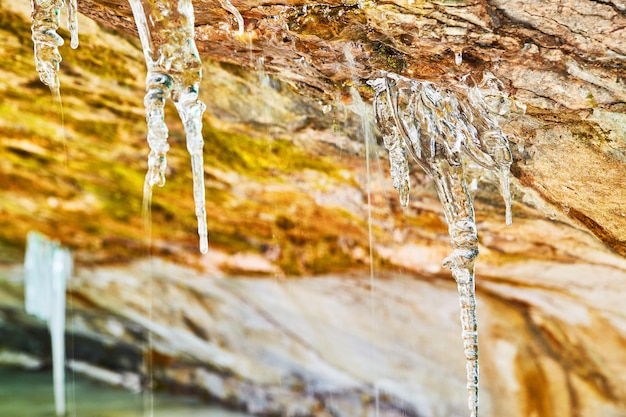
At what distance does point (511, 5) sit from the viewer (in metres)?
2.10

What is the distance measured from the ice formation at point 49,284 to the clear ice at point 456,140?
458cm

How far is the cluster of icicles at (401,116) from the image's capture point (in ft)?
7.77

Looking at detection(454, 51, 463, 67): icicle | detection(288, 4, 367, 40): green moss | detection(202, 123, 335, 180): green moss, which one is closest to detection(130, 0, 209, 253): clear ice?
detection(288, 4, 367, 40): green moss

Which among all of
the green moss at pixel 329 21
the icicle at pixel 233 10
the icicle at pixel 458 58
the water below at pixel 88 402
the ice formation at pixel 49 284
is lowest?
the water below at pixel 88 402

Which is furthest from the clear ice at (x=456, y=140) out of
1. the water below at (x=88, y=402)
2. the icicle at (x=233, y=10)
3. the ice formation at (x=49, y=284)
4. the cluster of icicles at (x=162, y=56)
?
the ice formation at (x=49, y=284)

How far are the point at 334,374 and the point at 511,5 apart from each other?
3.98m

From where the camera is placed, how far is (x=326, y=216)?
14.6 feet

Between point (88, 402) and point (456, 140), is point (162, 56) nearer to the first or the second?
point (456, 140)

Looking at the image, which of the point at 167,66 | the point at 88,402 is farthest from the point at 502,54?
the point at 88,402

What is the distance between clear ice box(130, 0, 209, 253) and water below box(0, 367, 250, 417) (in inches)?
171

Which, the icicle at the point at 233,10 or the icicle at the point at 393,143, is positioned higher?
the icicle at the point at 233,10

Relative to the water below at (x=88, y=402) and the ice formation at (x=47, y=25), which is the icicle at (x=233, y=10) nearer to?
the ice formation at (x=47, y=25)

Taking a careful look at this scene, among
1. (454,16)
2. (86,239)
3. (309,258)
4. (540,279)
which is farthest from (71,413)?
(454,16)

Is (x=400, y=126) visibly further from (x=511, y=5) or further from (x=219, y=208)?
(x=219, y=208)
